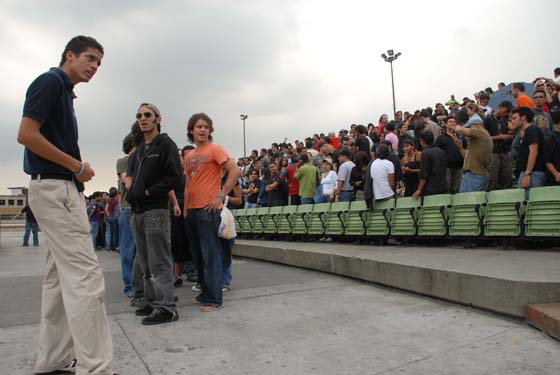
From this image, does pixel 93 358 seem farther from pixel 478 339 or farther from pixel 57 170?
pixel 478 339

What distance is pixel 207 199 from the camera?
4.62 meters

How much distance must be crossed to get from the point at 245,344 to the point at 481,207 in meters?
4.42

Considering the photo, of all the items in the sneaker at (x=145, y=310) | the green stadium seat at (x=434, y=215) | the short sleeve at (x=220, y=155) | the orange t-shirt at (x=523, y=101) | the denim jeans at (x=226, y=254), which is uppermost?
the orange t-shirt at (x=523, y=101)

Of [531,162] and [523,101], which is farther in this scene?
[523,101]

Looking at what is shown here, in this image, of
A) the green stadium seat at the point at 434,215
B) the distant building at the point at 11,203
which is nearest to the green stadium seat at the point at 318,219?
the green stadium seat at the point at 434,215

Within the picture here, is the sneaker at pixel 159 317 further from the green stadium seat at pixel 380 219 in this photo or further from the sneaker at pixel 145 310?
the green stadium seat at pixel 380 219

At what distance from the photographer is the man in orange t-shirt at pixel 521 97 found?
8.98 meters

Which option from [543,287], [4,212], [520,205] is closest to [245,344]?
[543,287]

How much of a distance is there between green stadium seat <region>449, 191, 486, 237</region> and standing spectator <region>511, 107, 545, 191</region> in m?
0.62

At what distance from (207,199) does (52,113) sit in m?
2.06

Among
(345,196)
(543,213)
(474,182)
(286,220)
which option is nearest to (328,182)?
(345,196)

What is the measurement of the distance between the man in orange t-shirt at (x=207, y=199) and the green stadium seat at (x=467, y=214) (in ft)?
12.2

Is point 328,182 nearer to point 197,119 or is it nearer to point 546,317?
point 197,119

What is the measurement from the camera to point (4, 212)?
3634 inches
